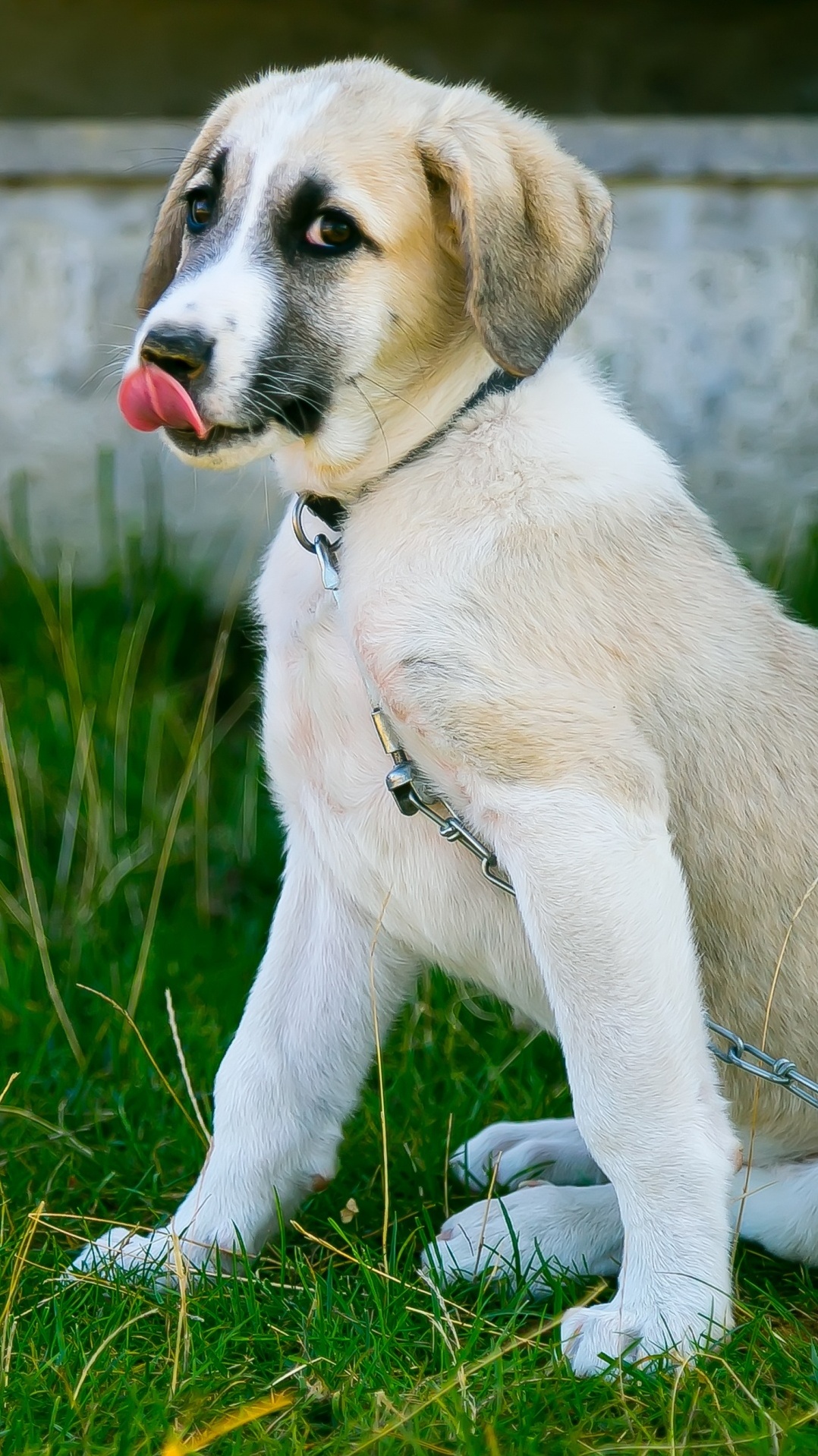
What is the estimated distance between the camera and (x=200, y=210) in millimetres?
2658

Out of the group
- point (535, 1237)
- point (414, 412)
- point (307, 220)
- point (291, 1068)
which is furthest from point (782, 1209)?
point (307, 220)

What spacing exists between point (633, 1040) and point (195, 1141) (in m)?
1.21

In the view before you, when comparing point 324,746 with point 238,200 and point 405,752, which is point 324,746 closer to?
point 405,752

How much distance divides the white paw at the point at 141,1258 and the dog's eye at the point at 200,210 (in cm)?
174

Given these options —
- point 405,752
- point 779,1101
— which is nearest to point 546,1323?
point 779,1101

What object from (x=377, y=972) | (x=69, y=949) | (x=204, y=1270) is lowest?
(x=69, y=949)

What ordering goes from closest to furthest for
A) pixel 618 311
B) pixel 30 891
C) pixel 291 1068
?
1. pixel 291 1068
2. pixel 30 891
3. pixel 618 311

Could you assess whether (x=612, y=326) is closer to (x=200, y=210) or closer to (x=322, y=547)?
(x=200, y=210)

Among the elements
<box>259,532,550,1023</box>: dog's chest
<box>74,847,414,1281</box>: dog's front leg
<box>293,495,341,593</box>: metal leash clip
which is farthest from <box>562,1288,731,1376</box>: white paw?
<box>293,495,341,593</box>: metal leash clip

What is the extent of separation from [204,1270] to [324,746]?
91cm

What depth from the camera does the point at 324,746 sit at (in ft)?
8.70

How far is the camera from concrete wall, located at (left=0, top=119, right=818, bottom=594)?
5.39m

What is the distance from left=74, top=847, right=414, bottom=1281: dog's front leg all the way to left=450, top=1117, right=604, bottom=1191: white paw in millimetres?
296

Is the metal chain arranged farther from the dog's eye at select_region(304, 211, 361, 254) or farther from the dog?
the dog's eye at select_region(304, 211, 361, 254)
